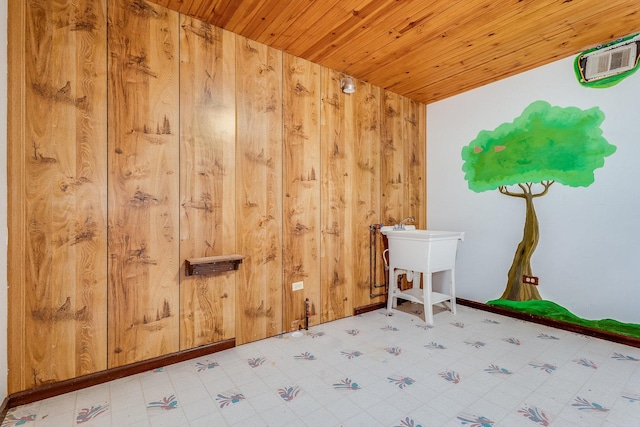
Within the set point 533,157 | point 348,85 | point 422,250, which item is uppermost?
point 348,85

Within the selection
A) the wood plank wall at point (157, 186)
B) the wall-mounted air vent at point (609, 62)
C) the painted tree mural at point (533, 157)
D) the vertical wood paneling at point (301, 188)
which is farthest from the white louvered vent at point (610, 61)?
the vertical wood paneling at point (301, 188)

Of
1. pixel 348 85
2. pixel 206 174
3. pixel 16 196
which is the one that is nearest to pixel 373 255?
pixel 348 85

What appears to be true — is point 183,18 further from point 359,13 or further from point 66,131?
point 359,13

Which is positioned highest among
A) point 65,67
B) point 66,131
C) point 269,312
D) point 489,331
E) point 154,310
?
point 65,67

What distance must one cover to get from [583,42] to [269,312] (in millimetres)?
3550

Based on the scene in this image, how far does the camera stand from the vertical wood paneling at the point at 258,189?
8.21 ft

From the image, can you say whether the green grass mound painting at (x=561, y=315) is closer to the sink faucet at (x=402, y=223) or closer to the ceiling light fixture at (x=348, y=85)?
the sink faucet at (x=402, y=223)

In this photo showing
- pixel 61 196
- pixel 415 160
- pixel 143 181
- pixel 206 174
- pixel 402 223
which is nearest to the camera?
pixel 61 196

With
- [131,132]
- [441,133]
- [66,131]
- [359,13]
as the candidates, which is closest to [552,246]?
[441,133]

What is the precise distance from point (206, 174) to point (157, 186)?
0.35 m

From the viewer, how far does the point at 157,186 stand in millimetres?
2141

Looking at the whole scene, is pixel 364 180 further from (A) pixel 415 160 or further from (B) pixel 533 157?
(B) pixel 533 157

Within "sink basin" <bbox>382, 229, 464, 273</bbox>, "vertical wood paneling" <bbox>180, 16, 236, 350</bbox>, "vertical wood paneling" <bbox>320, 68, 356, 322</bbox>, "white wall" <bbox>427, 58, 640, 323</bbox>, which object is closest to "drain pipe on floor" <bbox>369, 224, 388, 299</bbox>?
"sink basin" <bbox>382, 229, 464, 273</bbox>

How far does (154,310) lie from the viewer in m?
2.13
